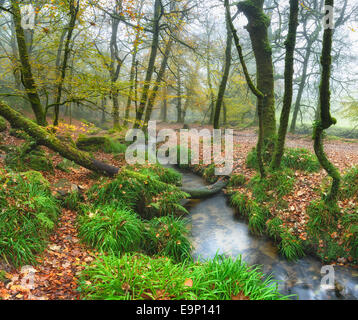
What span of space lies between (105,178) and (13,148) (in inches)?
109

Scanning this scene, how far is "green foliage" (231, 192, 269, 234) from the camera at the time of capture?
554 centimetres

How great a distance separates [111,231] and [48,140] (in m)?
3.23

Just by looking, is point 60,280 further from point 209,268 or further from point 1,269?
point 209,268

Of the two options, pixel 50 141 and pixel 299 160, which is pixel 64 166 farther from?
pixel 299 160

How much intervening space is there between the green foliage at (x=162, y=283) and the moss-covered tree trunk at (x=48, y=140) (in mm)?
3532

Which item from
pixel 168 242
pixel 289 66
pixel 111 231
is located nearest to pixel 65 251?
pixel 111 231

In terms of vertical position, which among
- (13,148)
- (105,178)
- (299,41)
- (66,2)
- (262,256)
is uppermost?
(299,41)

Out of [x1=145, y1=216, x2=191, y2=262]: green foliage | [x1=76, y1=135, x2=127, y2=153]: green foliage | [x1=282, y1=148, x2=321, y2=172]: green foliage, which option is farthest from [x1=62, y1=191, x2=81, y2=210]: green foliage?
[x1=282, y1=148, x2=321, y2=172]: green foliage

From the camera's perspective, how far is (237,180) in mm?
7496

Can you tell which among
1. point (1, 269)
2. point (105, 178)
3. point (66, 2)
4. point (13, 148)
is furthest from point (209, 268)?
point (66, 2)

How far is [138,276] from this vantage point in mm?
2746
